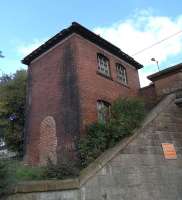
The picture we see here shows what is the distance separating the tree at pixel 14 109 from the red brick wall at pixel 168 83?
935 centimetres

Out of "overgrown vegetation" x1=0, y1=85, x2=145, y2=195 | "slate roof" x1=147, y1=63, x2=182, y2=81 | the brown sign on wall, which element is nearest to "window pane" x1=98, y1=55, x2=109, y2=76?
"slate roof" x1=147, y1=63, x2=182, y2=81

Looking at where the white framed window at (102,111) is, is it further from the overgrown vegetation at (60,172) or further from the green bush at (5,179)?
the green bush at (5,179)

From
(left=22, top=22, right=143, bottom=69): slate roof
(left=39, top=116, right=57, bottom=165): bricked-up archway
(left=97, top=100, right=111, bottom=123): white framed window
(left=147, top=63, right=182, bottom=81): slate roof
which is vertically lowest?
(left=39, top=116, right=57, bottom=165): bricked-up archway

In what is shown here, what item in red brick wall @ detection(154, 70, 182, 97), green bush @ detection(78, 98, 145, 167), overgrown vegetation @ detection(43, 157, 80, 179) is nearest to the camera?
overgrown vegetation @ detection(43, 157, 80, 179)

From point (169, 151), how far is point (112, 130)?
9.01ft

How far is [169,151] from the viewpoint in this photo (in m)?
11.8

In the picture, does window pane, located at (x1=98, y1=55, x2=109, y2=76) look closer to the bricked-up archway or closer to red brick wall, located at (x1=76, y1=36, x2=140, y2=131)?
red brick wall, located at (x1=76, y1=36, x2=140, y2=131)

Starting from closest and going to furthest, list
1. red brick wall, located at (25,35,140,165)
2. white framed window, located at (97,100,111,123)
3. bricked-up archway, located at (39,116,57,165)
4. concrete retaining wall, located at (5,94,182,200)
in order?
concrete retaining wall, located at (5,94,182,200), red brick wall, located at (25,35,140,165), bricked-up archway, located at (39,116,57,165), white framed window, located at (97,100,111,123)

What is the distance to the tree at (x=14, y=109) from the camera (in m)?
17.9

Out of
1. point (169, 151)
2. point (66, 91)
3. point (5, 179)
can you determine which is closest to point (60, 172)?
point (5, 179)

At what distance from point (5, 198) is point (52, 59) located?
363 inches

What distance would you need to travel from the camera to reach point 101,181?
9.19 metres

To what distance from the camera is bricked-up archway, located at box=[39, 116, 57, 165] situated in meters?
13.8

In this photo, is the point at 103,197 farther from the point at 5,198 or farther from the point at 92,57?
the point at 92,57
